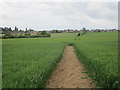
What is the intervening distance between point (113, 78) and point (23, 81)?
3.31 meters

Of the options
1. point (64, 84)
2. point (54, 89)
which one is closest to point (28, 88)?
point (54, 89)

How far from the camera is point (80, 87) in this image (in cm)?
605

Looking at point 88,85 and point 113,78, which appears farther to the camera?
point 88,85

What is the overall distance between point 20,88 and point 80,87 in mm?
2457

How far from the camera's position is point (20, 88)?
4711 millimetres

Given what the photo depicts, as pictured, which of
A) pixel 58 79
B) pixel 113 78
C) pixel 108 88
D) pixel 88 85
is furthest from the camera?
pixel 58 79

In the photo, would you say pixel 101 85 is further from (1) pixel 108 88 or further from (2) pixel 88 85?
(2) pixel 88 85

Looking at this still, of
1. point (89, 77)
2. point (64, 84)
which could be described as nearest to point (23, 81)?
point (64, 84)

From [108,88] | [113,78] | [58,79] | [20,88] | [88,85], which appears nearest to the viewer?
[20,88]

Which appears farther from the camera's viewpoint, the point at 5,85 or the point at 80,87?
the point at 80,87

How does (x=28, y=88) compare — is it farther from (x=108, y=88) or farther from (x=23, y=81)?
(x=108, y=88)

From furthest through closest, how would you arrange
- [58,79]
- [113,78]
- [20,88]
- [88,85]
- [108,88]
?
[58,79] → [88,85] → [113,78] → [108,88] → [20,88]

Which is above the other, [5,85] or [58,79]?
[5,85]

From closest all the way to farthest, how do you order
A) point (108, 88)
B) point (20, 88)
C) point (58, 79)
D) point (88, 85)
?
1. point (20, 88)
2. point (108, 88)
3. point (88, 85)
4. point (58, 79)
